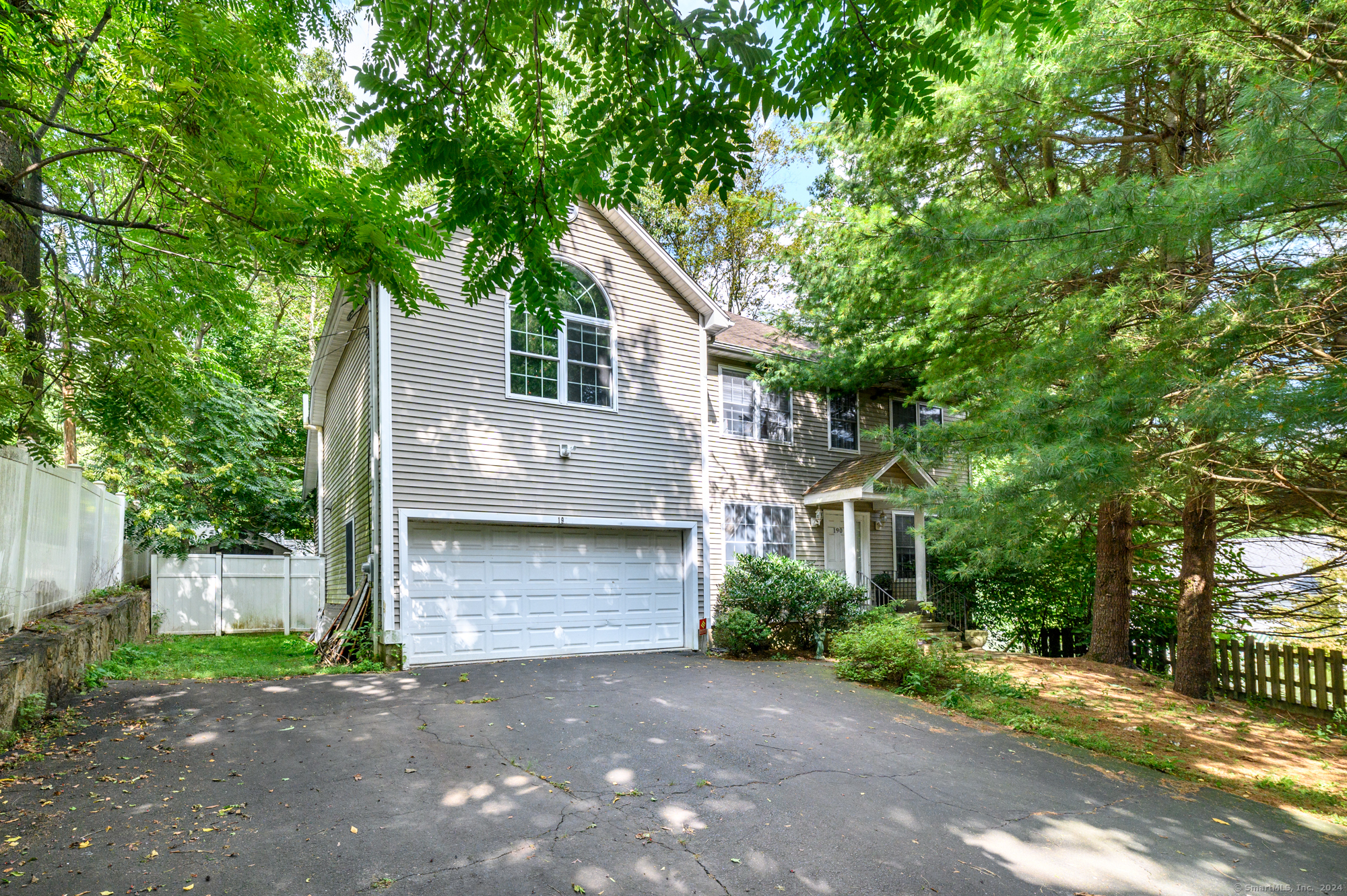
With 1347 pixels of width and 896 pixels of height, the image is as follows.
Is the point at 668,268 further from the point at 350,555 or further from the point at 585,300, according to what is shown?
the point at 350,555

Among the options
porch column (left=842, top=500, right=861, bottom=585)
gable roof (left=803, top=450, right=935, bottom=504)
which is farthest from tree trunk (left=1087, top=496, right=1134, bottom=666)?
porch column (left=842, top=500, right=861, bottom=585)

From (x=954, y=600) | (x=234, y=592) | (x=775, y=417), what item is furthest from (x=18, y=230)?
(x=954, y=600)

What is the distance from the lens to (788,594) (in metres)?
12.1

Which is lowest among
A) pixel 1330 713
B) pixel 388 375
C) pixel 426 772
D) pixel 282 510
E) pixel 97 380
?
pixel 1330 713

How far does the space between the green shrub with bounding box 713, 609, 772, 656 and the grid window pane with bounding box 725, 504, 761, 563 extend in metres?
1.83

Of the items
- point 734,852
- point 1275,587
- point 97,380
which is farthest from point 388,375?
point 1275,587

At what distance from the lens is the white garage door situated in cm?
1004

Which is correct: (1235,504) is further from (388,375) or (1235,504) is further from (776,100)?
(388,375)

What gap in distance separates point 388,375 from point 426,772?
5.97 m

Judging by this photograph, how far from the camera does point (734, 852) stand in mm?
4207

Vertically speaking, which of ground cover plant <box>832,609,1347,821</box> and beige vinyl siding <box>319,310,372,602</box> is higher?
beige vinyl siding <box>319,310,372,602</box>

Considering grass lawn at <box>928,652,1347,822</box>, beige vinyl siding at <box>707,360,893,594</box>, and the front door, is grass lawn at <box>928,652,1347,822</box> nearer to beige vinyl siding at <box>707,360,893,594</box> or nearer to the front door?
the front door

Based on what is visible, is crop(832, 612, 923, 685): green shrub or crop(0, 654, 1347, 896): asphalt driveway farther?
crop(832, 612, 923, 685): green shrub

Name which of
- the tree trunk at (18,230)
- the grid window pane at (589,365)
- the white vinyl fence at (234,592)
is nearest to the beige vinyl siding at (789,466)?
the grid window pane at (589,365)
